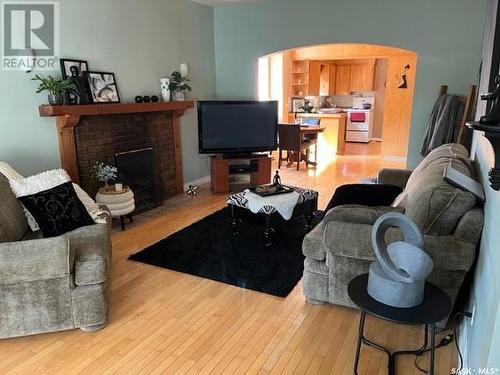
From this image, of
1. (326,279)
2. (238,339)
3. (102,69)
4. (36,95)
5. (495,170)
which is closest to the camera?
(495,170)

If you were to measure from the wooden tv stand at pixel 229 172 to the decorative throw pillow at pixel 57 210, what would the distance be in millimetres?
2697

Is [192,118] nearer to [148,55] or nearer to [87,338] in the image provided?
[148,55]

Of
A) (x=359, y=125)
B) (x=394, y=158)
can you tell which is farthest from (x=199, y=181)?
(x=359, y=125)

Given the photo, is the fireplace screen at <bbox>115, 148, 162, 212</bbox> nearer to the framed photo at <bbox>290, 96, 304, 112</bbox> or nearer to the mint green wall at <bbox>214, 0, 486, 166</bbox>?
the mint green wall at <bbox>214, 0, 486, 166</bbox>

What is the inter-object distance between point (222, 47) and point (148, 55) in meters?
1.66

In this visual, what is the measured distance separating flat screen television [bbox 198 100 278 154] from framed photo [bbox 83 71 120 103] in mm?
1282

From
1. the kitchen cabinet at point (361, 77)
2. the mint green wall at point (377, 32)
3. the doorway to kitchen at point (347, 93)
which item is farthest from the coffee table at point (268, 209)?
the kitchen cabinet at point (361, 77)

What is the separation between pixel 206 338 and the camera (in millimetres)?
2309

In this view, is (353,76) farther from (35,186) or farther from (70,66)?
(35,186)

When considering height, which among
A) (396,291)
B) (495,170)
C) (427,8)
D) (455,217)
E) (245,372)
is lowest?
(245,372)

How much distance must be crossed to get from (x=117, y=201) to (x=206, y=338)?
212 cm

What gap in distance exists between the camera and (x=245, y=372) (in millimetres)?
2018

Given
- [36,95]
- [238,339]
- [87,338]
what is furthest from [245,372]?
[36,95]

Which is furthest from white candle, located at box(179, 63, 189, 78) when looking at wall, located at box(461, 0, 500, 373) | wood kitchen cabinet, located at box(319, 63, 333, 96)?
wood kitchen cabinet, located at box(319, 63, 333, 96)
